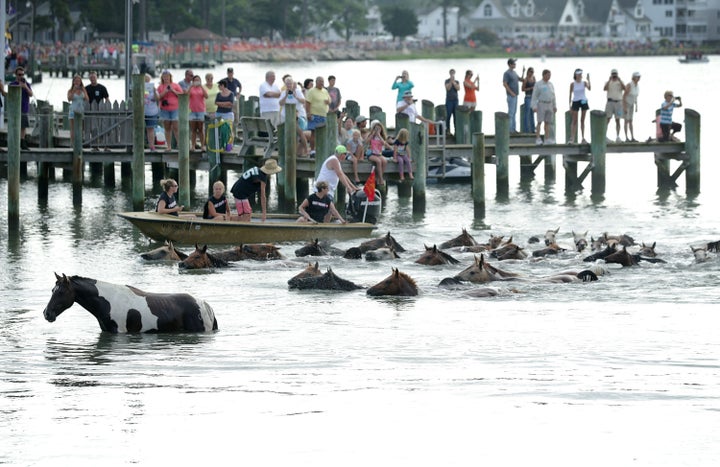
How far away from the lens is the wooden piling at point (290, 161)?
94.9 ft

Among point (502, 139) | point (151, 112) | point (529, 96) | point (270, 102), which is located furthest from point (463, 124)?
point (151, 112)

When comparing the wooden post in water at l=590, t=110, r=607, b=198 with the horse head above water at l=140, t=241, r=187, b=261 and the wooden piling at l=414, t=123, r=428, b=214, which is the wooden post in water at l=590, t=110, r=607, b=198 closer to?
the wooden piling at l=414, t=123, r=428, b=214

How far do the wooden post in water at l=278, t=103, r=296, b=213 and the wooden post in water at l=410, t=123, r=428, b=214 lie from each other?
226 cm

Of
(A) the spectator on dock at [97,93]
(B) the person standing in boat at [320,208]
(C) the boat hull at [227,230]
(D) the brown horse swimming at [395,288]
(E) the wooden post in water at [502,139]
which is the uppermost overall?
(A) the spectator on dock at [97,93]

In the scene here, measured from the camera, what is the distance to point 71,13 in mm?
125375

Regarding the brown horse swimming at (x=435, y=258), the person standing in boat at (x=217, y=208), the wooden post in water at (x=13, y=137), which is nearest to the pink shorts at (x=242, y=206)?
the person standing in boat at (x=217, y=208)

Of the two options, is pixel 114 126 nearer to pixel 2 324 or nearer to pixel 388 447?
pixel 2 324

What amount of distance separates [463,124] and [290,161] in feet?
25.2

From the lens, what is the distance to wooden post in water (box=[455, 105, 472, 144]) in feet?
118

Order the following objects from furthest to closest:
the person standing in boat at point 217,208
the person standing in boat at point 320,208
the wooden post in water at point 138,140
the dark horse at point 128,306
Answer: the wooden post in water at point 138,140 < the person standing in boat at point 320,208 < the person standing in boat at point 217,208 < the dark horse at point 128,306

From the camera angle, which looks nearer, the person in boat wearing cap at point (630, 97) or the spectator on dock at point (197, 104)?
the spectator on dock at point (197, 104)

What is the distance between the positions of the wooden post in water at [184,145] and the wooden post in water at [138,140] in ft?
2.65

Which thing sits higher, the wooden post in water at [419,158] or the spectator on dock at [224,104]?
the spectator on dock at [224,104]

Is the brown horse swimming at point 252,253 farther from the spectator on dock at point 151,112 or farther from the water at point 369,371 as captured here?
the spectator on dock at point 151,112
